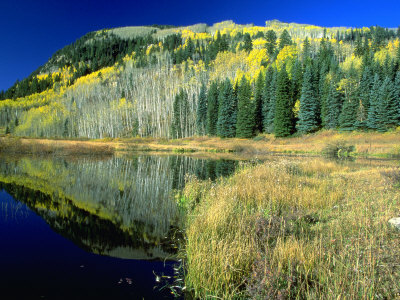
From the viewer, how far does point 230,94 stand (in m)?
53.2

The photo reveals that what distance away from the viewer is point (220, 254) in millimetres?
3943

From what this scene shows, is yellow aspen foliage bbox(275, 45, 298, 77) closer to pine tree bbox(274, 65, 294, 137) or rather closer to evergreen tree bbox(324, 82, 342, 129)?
pine tree bbox(274, 65, 294, 137)

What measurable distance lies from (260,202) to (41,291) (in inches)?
234

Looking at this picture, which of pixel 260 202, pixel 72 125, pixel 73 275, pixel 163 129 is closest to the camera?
pixel 73 275

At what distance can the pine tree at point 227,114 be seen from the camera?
51375 mm

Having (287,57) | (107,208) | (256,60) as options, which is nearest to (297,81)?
(287,57)

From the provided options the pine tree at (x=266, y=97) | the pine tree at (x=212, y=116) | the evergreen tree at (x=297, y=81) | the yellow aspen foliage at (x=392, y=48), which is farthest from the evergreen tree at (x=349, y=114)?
the yellow aspen foliage at (x=392, y=48)

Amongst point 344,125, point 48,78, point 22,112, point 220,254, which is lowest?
point 220,254

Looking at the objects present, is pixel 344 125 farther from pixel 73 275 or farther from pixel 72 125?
pixel 72 125

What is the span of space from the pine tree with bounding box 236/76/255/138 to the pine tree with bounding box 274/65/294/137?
16.8 ft

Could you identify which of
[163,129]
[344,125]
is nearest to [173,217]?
[344,125]

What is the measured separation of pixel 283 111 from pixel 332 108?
872cm

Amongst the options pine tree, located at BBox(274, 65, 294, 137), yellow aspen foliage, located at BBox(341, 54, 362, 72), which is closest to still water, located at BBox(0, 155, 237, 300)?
pine tree, located at BBox(274, 65, 294, 137)

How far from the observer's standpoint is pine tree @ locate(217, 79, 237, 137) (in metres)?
51.4
